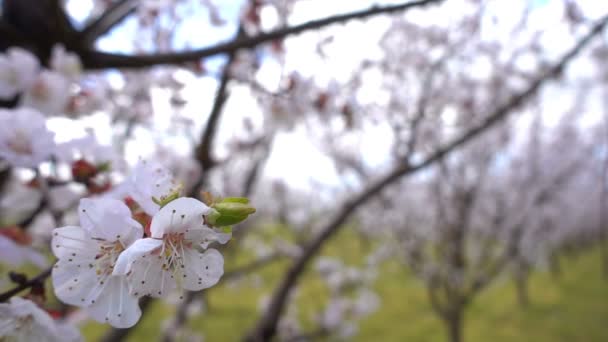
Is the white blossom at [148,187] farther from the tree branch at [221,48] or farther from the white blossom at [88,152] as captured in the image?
the tree branch at [221,48]

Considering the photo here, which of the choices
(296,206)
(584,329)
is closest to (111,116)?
(584,329)

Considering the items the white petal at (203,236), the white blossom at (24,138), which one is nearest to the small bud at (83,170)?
the white blossom at (24,138)

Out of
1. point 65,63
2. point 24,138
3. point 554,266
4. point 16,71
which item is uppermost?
point 554,266

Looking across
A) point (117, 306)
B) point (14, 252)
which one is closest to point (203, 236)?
point (117, 306)

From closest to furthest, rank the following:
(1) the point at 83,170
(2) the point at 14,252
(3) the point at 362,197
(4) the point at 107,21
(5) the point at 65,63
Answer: (2) the point at 14,252 < (1) the point at 83,170 < (5) the point at 65,63 < (4) the point at 107,21 < (3) the point at 362,197

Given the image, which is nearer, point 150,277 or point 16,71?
point 150,277

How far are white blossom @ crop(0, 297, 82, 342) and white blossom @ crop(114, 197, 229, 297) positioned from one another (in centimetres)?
17

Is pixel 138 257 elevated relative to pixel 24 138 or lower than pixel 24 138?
lower

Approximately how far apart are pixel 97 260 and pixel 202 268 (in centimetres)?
17

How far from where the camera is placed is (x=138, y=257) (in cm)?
55

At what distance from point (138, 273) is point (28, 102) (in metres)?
0.87

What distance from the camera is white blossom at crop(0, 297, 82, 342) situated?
62cm

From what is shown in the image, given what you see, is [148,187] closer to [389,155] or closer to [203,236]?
[203,236]

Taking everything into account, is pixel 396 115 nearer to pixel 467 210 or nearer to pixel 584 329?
pixel 467 210
